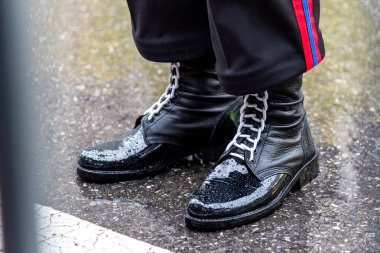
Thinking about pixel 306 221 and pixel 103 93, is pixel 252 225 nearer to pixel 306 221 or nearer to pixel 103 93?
pixel 306 221

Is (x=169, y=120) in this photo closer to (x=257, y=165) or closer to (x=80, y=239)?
(x=257, y=165)

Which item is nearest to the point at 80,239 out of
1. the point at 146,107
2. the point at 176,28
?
the point at 176,28

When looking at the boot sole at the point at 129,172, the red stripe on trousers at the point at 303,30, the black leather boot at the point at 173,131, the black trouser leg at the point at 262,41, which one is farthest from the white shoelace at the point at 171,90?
the red stripe on trousers at the point at 303,30

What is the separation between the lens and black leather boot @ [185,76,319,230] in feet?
4.40

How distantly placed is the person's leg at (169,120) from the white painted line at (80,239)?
0.17 m

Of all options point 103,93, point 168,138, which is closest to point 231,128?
point 168,138

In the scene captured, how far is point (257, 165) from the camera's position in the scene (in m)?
1.40

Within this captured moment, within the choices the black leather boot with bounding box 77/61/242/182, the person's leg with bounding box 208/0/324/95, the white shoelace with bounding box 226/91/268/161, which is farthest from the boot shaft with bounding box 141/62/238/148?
the person's leg with bounding box 208/0/324/95

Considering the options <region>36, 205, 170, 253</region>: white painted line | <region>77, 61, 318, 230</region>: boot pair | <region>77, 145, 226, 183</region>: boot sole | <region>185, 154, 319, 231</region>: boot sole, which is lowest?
<region>36, 205, 170, 253</region>: white painted line

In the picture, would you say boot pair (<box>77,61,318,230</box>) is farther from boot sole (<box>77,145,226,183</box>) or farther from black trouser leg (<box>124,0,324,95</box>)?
black trouser leg (<box>124,0,324,95</box>)

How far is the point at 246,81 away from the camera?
1286mm

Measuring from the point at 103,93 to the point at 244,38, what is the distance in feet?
2.83

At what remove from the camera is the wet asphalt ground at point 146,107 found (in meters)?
1.34

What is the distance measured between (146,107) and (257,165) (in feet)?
2.01
